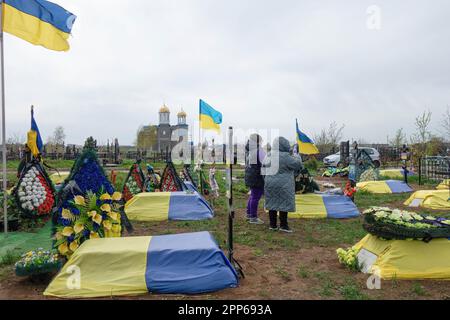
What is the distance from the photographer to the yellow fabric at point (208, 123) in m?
10.6

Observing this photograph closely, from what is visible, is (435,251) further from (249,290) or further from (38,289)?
(38,289)

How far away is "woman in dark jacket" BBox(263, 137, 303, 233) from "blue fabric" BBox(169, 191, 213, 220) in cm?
197

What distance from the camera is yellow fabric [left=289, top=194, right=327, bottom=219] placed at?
28.9 ft

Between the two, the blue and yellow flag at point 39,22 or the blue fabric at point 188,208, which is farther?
the blue fabric at point 188,208

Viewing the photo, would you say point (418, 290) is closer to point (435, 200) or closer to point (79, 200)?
point (79, 200)

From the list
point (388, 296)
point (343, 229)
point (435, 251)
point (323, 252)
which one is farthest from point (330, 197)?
point (388, 296)

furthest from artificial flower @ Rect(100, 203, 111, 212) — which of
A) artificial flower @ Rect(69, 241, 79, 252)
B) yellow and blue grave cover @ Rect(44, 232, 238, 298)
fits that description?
yellow and blue grave cover @ Rect(44, 232, 238, 298)

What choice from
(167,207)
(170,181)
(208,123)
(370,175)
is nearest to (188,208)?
(167,207)

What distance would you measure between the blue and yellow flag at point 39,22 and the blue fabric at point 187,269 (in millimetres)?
5370

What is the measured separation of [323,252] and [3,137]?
5.68m

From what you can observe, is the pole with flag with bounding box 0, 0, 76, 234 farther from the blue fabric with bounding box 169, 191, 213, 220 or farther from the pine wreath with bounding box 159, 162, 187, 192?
the pine wreath with bounding box 159, 162, 187, 192

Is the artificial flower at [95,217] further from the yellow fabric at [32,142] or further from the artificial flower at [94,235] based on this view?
the yellow fabric at [32,142]

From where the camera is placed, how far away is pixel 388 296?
3.96m

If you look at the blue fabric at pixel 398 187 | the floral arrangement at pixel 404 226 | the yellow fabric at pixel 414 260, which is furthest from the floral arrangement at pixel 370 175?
the yellow fabric at pixel 414 260
